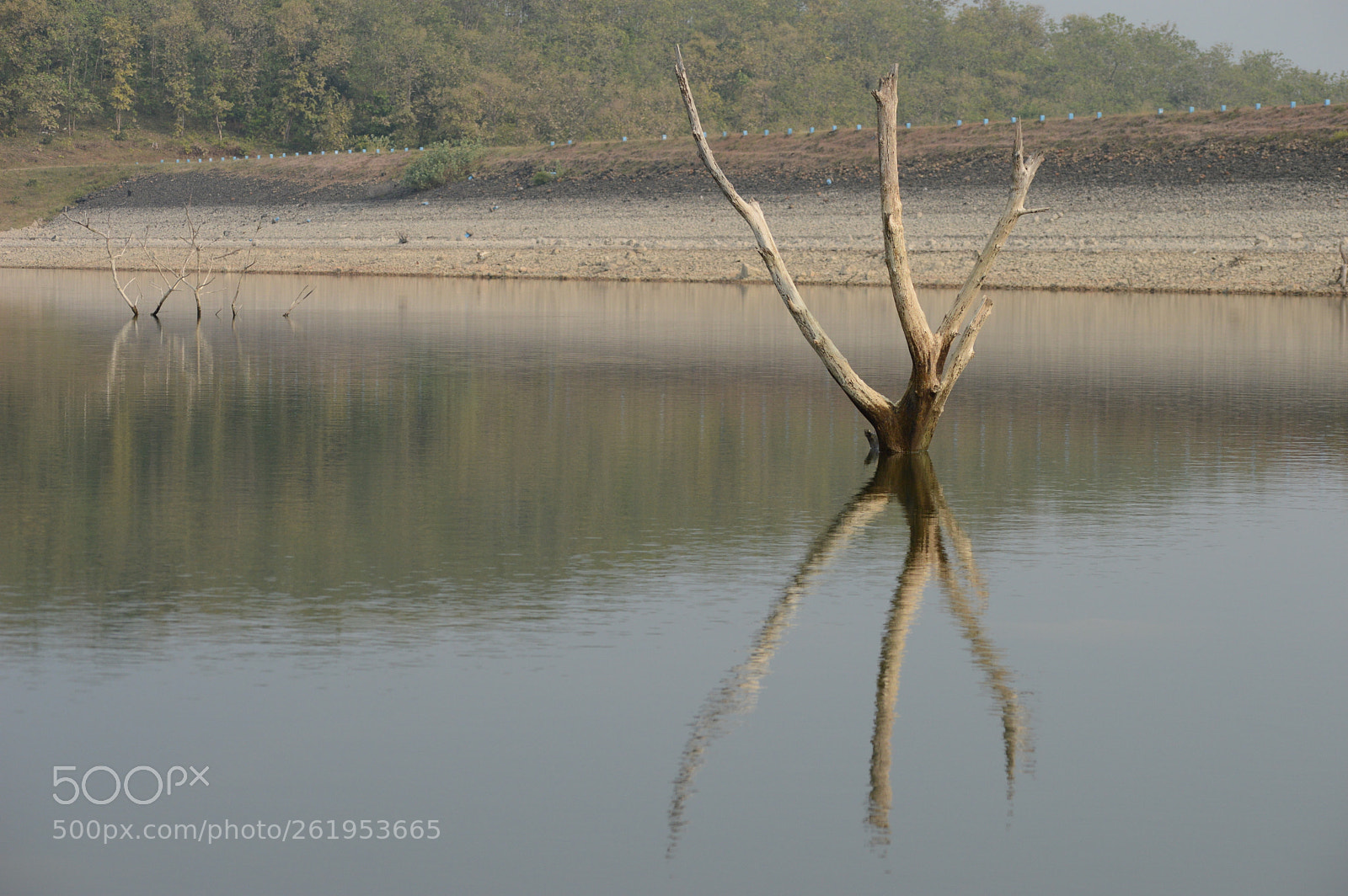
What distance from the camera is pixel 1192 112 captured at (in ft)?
221

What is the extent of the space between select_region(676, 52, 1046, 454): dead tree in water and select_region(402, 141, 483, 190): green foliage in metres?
68.4

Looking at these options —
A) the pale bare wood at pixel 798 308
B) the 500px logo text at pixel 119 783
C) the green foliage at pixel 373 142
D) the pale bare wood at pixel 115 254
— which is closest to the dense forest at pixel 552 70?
the green foliage at pixel 373 142

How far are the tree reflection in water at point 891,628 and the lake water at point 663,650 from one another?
34 millimetres

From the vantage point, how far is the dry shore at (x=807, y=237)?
51.5 m

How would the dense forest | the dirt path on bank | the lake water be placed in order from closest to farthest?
the lake water
the dirt path on bank
the dense forest

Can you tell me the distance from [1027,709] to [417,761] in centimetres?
334

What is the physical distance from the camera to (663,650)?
9258mm

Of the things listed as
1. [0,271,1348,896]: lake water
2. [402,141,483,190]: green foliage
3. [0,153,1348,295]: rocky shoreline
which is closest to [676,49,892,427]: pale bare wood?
[0,271,1348,896]: lake water

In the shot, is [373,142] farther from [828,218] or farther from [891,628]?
[891,628]

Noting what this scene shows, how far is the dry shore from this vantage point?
5150 centimetres

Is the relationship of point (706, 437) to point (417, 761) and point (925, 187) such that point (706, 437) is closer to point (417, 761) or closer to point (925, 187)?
point (417, 761)

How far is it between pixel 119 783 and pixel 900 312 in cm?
1136

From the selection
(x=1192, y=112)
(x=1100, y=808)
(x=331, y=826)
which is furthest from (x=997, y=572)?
(x=1192, y=112)

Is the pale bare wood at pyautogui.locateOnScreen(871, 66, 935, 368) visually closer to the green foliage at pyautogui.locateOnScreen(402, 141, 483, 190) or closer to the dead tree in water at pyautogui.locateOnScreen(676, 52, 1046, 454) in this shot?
the dead tree in water at pyautogui.locateOnScreen(676, 52, 1046, 454)
